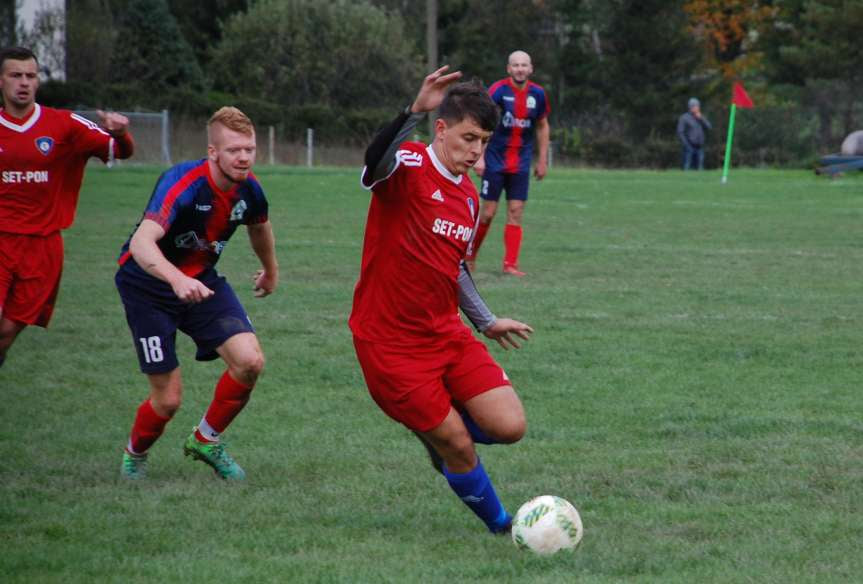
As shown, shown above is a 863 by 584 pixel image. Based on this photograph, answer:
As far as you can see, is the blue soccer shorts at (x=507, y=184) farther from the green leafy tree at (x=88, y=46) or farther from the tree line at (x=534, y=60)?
the green leafy tree at (x=88, y=46)

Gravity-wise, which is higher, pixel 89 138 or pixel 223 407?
pixel 89 138

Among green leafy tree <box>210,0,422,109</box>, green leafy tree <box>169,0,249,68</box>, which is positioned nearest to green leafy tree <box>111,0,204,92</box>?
green leafy tree <box>210,0,422,109</box>

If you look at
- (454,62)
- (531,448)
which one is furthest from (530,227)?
(454,62)

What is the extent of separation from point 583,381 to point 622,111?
4547 centimetres

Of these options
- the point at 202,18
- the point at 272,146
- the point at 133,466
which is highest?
the point at 202,18

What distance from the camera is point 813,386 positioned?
7293mm

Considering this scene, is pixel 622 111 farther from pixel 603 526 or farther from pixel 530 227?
pixel 603 526

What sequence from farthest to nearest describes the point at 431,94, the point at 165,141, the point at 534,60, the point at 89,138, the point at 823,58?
the point at 534,60
the point at 823,58
the point at 165,141
the point at 89,138
the point at 431,94

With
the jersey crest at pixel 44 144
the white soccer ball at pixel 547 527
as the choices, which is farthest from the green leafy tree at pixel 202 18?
the white soccer ball at pixel 547 527

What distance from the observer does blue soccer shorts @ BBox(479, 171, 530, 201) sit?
1279 centimetres

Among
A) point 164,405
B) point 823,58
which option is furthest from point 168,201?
point 823,58

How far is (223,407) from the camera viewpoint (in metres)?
5.69

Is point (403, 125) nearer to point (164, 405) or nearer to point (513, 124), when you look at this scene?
point (164, 405)

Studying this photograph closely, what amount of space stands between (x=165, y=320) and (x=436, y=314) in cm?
142
